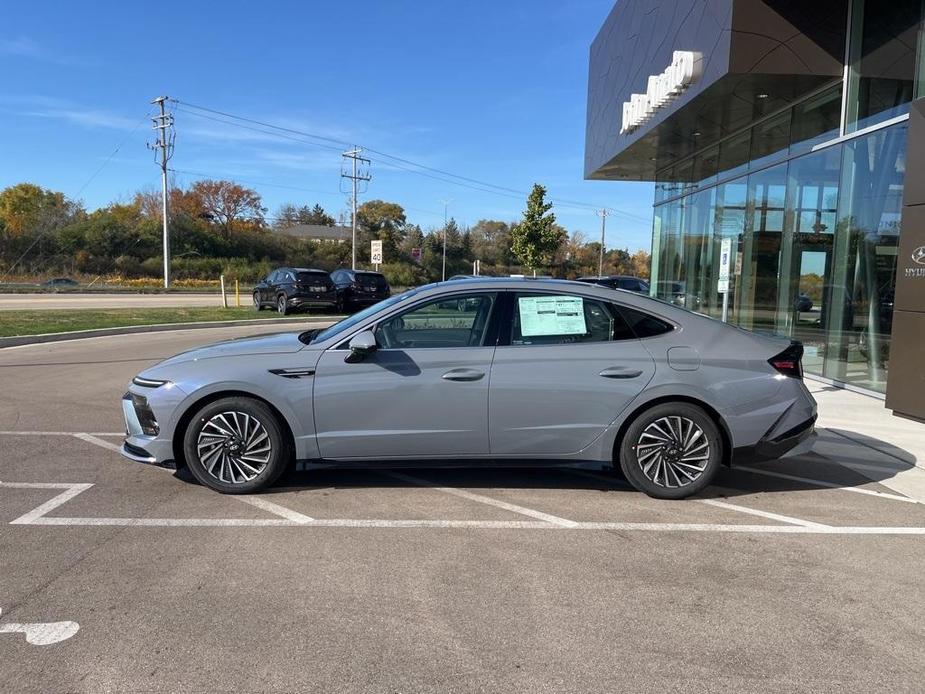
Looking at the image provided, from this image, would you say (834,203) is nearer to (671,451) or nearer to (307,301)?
(671,451)

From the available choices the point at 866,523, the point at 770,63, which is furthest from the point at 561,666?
the point at 770,63

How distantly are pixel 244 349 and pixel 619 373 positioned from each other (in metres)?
2.77

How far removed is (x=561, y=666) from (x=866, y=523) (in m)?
3.01

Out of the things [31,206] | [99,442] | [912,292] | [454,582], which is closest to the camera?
[454,582]

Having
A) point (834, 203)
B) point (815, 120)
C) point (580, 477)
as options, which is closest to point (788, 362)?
point (580, 477)

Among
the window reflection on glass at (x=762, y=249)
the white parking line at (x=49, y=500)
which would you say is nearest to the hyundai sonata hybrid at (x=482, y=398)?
the white parking line at (x=49, y=500)

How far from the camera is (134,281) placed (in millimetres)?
56250

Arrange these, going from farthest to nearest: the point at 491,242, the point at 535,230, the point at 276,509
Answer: the point at 491,242, the point at 535,230, the point at 276,509

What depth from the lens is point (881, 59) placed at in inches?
393

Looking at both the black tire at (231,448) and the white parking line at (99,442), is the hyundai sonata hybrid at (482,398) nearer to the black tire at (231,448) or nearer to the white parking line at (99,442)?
the black tire at (231,448)

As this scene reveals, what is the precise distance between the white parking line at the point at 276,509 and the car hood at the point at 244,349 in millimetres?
1054

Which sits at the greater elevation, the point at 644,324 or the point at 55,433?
the point at 644,324

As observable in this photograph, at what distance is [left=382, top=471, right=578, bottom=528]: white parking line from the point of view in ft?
15.5

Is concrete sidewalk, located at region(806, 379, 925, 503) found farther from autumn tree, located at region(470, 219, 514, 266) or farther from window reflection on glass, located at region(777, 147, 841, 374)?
autumn tree, located at region(470, 219, 514, 266)
